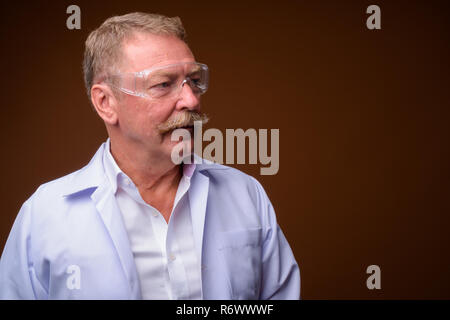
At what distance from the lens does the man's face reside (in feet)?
6.69

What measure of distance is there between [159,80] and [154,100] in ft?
0.26

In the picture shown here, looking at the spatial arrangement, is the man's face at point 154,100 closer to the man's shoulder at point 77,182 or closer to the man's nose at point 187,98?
the man's nose at point 187,98

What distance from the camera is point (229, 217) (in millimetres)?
2232

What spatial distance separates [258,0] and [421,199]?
67.4 inches

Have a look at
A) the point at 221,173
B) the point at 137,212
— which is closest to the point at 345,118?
the point at 221,173

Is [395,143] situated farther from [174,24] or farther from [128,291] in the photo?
[128,291]

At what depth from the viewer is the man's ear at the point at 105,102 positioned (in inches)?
85.3

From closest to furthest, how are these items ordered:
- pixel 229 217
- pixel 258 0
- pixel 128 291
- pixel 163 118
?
pixel 128 291, pixel 163 118, pixel 229 217, pixel 258 0

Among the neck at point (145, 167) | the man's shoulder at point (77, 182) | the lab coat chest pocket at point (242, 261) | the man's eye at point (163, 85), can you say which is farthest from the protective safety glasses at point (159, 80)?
the lab coat chest pocket at point (242, 261)

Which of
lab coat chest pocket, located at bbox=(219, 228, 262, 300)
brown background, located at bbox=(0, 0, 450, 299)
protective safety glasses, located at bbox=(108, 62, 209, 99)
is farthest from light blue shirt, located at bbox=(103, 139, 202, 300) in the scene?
brown background, located at bbox=(0, 0, 450, 299)

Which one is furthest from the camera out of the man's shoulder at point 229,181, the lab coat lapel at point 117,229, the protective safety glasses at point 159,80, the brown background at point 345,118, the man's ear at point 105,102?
the brown background at point 345,118

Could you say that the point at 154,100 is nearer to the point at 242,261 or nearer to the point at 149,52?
the point at 149,52

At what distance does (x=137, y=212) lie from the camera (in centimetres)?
207
